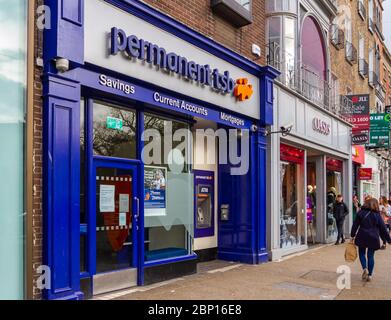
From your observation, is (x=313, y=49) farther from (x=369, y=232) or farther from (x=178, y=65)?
(x=178, y=65)

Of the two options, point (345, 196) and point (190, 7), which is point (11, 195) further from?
point (345, 196)

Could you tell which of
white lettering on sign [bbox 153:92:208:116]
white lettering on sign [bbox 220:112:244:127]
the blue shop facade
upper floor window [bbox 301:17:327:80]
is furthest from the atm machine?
upper floor window [bbox 301:17:327:80]

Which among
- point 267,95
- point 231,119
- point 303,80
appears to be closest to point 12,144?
point 231,119

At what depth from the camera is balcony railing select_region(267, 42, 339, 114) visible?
12586 millimetres

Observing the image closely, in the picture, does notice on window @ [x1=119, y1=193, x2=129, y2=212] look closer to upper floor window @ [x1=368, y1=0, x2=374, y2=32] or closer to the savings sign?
the savings sign

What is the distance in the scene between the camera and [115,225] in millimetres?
7520

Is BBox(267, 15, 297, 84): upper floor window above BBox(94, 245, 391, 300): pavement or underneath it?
above

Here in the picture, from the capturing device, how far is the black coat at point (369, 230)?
8.70 meters

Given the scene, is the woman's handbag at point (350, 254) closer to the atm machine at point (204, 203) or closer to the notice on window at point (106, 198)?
the atm machine at point (204, 203)

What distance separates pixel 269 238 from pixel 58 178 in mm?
6632

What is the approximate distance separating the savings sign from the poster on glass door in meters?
12.4
